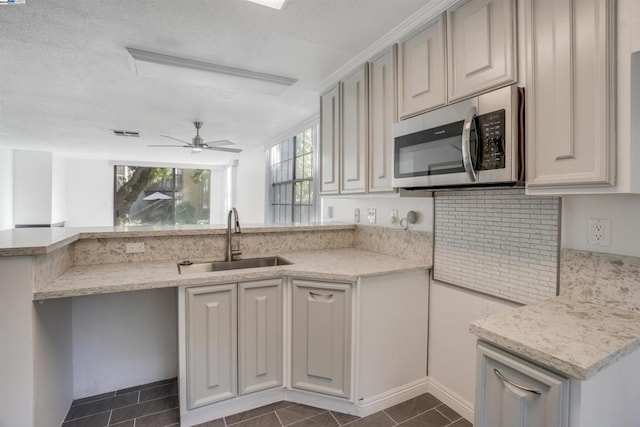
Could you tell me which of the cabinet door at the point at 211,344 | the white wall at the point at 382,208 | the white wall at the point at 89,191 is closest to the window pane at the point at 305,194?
the white wall at the point at 382,208

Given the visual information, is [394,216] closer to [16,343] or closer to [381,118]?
[381,118]

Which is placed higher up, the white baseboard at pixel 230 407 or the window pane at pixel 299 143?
the window pane at pixel 299 143

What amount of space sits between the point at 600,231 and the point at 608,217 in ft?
0.20

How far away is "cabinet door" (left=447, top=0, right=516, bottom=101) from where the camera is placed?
1.31 meters

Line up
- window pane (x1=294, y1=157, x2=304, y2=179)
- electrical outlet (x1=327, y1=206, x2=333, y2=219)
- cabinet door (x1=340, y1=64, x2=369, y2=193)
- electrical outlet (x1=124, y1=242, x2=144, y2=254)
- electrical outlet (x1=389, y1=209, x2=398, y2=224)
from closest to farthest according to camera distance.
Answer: electrical outlet (x1=124, y1=242, x2=144, y2=254) < cabinet door (x1=340, y1=64, x2=369, y2=193) < electrical outlet (x1=389, y1=209, x2=398, y2=224) < electrical outlet (x1=327, y1=206, x2=333, y2=219) < window pane (x1=294, y1=157, x2=304, y2=179)

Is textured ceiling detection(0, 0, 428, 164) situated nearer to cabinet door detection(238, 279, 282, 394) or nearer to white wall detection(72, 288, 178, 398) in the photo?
cabinet door detection(238, 279, 282, 394)

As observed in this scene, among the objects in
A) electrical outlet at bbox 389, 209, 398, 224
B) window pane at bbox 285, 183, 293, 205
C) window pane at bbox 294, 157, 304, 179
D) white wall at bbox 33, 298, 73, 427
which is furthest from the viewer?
window pane at bbox 285, 183, 293, 205

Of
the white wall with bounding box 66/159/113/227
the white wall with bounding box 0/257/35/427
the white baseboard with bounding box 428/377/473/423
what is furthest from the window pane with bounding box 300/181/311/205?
the white wall with bounding box 66/159/113/227

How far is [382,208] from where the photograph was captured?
256cm

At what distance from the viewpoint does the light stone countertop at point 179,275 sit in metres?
1.56

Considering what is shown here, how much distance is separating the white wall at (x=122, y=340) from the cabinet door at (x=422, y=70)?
6.47 feet

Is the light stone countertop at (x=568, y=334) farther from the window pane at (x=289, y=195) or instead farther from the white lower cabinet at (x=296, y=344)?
the window pane at (x=289, y=195)

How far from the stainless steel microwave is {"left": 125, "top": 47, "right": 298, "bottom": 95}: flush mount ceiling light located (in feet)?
A: 4.30

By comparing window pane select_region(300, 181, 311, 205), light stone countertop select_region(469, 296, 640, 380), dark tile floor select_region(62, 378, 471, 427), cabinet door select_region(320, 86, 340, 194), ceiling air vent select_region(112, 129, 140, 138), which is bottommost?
dark tile floor select_region(62, 378, 471, 427)
